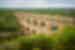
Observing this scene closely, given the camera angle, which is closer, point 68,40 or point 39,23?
point 68,40

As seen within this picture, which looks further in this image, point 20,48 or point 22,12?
point 22,12

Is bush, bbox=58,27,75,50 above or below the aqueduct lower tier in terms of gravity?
below

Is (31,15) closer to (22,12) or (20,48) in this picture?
(22,12)

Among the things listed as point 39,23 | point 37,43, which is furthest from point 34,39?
point 39,23

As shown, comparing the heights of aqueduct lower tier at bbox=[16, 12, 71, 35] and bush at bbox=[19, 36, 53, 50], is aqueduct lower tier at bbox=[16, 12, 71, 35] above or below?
above

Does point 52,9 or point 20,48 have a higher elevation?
point 52,9

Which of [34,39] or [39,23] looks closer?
[34,39]

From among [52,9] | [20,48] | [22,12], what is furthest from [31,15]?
[20,48]

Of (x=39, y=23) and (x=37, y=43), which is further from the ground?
(x=39, y=23)

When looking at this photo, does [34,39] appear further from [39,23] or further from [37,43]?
[39,23]

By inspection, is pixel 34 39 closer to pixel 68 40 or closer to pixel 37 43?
pixel 37 43

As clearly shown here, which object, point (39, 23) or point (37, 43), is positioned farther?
point (39, 23)
